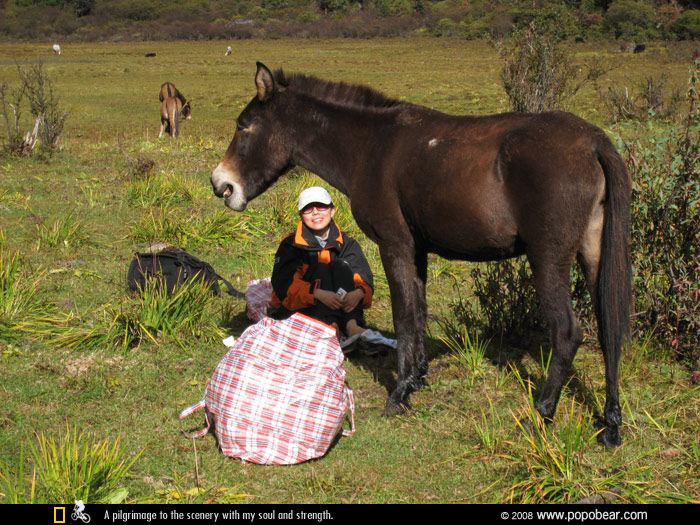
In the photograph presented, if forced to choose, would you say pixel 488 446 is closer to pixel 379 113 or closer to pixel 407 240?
pixel 407 240

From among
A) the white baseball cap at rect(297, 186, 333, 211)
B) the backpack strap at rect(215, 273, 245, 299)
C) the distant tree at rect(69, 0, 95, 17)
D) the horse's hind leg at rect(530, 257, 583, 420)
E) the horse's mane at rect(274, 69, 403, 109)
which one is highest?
the distant tree at rect(69, 0, 95, 17)

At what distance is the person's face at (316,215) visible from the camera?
5.30m

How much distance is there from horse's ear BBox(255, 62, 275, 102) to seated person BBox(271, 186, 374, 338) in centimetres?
78

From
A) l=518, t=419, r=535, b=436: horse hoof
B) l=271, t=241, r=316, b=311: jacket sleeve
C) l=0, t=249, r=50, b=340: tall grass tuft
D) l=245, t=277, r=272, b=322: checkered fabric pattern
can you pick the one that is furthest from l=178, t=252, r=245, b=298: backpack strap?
l=518, t=419, r=535, b=436: horse hoof

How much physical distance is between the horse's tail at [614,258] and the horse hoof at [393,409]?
1398mm

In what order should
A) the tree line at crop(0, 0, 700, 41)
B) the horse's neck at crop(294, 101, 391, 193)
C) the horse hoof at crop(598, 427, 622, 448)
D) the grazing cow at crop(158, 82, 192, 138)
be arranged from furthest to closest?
the tree line at crop(0, 0, 700, 41), the grazing cow at crop(158, 82, 192, 138), the horse's neck at crop(294, 101, 391, 193), the horse hoof at crop(598, 427, 622, 448)

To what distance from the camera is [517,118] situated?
419 centimetres

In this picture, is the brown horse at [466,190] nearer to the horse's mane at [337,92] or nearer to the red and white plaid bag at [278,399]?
the horse's mane at [337,92]

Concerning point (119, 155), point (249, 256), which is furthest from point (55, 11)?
point (249, 256)

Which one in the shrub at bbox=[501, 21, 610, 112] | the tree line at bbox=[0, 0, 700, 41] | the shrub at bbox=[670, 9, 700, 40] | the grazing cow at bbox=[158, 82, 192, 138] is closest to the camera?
the shrub at bbox=[501, 21, 610, 112]

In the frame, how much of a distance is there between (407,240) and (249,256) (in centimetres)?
373

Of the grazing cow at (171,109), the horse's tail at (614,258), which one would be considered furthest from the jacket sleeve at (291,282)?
the grazing cow at (171,109)

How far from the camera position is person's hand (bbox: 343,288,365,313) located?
526 centimetres

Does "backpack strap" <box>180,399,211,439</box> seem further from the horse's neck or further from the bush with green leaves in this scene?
the bush with green leaves
